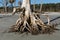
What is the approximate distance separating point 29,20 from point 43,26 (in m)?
0.96

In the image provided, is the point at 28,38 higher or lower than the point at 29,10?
lower

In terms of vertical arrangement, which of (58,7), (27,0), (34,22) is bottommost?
(58,7)

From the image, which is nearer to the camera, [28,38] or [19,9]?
[28,38]

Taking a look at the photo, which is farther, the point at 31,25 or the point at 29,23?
the point at 29,23

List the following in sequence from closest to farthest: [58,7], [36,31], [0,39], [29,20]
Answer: [0,39] < [36,31] < [29,20] < [58,7]

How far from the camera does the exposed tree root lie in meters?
12.1

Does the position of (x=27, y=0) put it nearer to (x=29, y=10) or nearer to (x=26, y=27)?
(x=29, y=10)

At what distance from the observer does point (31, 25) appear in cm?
1239

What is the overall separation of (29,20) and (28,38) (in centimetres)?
266

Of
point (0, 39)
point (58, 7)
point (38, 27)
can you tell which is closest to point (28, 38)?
point (0, 39)

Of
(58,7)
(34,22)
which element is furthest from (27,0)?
(58,7)

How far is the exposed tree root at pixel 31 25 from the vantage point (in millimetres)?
12109

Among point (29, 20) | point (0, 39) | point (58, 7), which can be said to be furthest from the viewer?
point (58, 7)

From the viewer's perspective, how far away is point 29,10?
1291 cm
